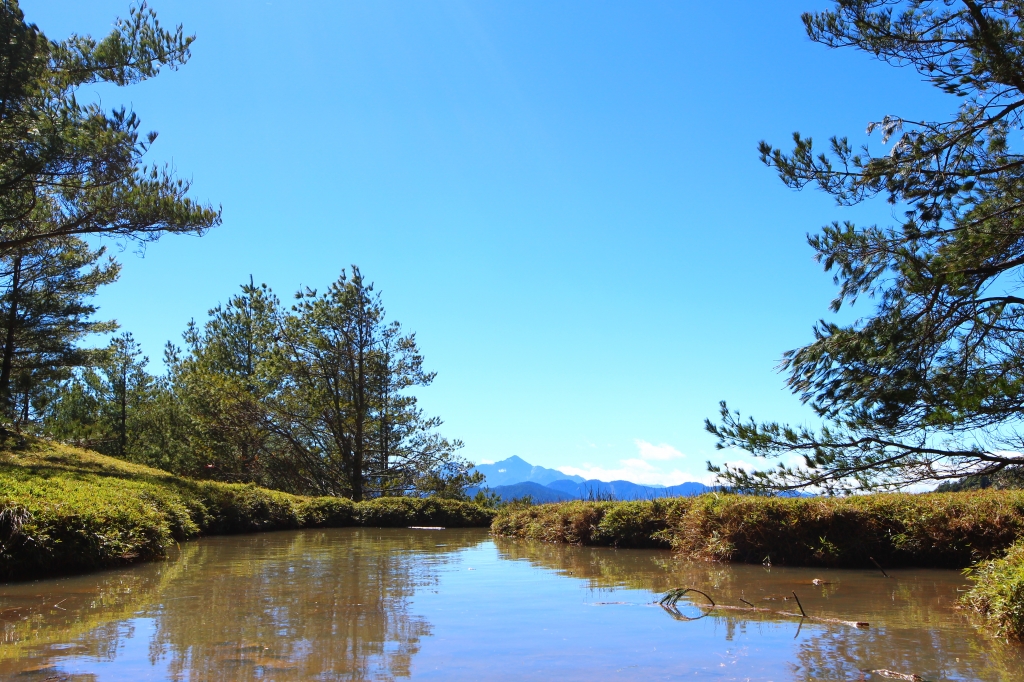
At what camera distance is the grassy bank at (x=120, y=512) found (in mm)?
8398

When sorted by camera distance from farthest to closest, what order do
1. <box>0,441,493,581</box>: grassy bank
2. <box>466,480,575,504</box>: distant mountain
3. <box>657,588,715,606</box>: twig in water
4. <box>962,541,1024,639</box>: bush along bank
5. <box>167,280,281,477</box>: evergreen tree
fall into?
<box>167,280,281,477</box>: evergreen tree, <box>466,480,575,504</box>: distant mountain, <box>0,441,493,581</box>: grassy bank, <box>657,588,715,606</box>: twig in water, <box>962,541,1024,639</box>: bush along bank

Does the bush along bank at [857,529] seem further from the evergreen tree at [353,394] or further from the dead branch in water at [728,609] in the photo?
the evergreen tree at [353,394]

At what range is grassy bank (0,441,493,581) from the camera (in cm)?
840

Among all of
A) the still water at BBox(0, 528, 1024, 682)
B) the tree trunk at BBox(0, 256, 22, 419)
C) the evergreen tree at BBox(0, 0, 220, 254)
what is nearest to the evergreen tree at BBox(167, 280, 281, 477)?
the tree trunk at BBox(0, 256, 22, 419)

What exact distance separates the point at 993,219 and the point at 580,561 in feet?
24.3

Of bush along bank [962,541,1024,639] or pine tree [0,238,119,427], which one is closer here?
bush along bank [962,541,1024,639]

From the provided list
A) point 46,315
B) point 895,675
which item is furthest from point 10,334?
point 895,675

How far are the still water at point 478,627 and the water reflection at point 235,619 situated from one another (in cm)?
2

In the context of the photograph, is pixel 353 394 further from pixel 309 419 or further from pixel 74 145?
pixel 74 145

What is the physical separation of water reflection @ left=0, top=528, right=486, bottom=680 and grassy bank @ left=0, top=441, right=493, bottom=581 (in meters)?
0.59

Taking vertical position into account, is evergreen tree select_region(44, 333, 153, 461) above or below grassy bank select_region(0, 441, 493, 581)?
above

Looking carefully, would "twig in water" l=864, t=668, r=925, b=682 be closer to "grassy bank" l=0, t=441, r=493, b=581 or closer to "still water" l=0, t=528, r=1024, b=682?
"still water" l=0, t=528, r=1024, b=682

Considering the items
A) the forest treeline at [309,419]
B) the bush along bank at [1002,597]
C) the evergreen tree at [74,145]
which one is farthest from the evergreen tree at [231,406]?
the bush along bank at [1002,597]

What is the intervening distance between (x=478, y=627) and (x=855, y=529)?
635 centimetres
